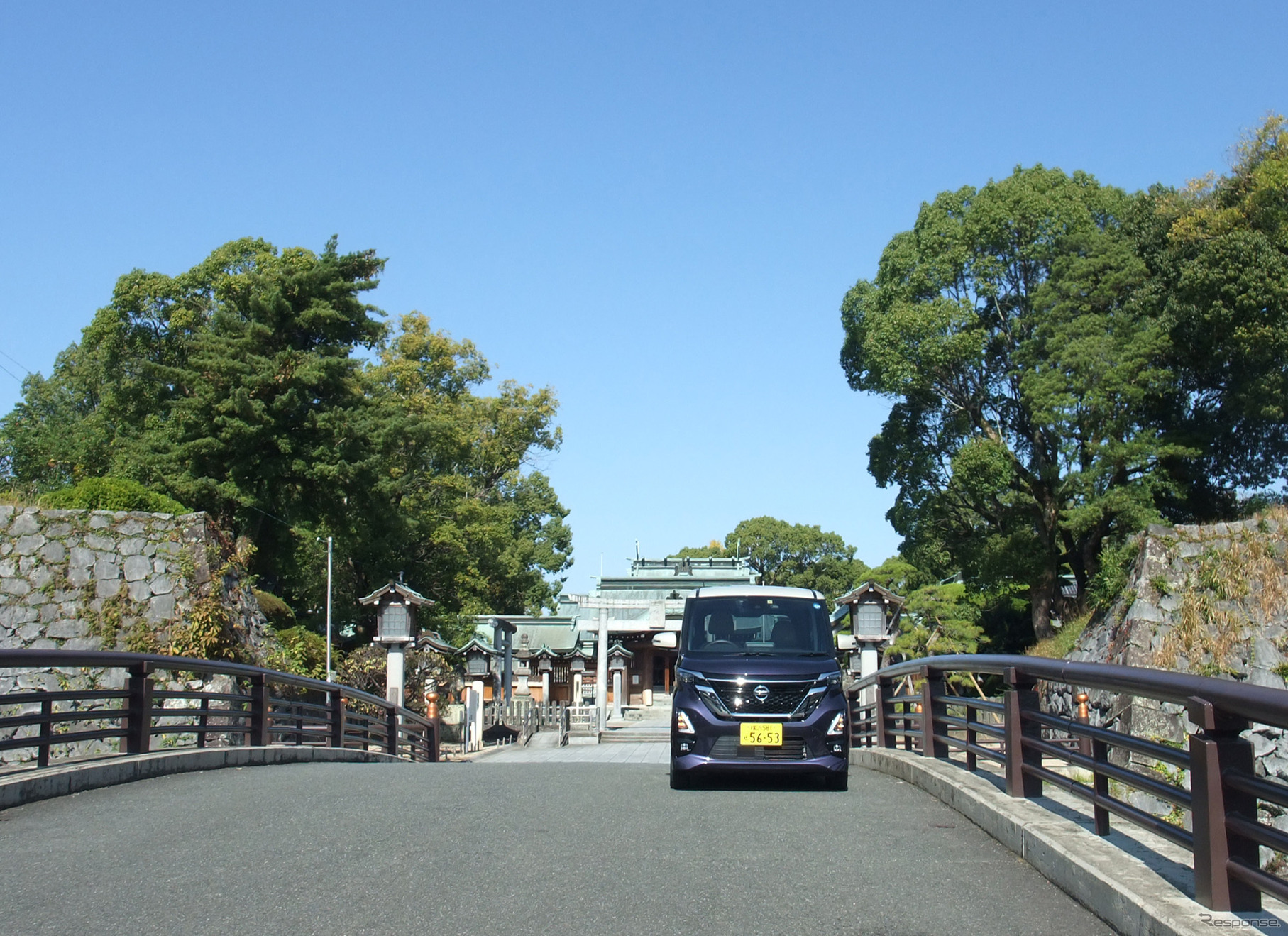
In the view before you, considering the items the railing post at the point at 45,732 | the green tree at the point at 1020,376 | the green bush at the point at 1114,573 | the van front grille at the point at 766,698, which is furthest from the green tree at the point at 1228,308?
the railing post at the point at 45,732

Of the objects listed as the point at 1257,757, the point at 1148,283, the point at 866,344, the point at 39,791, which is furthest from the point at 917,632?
the point at 39,791

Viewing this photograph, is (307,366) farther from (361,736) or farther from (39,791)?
(39,791)

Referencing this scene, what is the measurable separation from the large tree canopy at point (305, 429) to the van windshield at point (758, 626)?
19.6m

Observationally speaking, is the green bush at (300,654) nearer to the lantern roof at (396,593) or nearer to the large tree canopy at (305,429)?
the lantern roof at (396,593)

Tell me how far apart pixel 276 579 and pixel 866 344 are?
720 inches

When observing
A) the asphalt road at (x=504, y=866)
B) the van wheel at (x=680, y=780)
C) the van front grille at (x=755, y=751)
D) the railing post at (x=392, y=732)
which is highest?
the van front grille at (x=755, y=751)

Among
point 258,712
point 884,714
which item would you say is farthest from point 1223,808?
point 258,712

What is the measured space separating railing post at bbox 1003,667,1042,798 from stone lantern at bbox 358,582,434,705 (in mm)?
20057

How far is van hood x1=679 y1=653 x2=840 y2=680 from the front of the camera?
10.9 metres

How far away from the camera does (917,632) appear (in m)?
31.2

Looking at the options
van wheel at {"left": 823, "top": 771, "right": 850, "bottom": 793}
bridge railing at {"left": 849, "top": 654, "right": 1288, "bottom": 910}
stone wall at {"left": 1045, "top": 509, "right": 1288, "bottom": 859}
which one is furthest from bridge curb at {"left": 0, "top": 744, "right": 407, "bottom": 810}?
stone wall at {"left": 1045, "top": 509, "right": 1288, "bottom": 859}

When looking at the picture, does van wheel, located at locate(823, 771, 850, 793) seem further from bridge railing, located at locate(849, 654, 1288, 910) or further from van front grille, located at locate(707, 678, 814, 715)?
bridge railing, located at locate(849, 654, 1288, 910)

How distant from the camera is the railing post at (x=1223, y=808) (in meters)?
4.61

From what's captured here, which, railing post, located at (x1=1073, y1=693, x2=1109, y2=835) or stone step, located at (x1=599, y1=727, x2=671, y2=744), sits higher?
railing post, located at (x1=1073, y1=693, x2=1109, y2=835)
